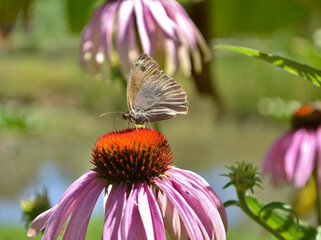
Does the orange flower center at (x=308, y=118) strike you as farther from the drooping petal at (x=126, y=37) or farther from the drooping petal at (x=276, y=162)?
the drooping petal at (x=126, y=37)

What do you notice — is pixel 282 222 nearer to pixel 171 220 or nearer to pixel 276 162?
pixel 171 220

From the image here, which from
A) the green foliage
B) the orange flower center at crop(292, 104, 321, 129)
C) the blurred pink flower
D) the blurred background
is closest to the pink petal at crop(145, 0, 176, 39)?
the blurred pink flower

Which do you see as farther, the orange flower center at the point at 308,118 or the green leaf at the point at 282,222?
the orange flower center at the point at 308,118

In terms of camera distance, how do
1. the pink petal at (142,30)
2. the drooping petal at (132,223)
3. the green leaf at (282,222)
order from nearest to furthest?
the drooping petal at (132,223)
the green leaf at (282,222)
the pink petal at (142,30)

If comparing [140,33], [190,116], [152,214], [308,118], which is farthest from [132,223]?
[190,116]

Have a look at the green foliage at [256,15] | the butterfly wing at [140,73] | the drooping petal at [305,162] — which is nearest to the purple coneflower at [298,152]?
the drooping petal at [305,162]

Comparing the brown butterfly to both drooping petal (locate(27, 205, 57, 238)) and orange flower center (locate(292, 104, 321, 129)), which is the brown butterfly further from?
orange flower center (locate(292, 104, 321, 129))

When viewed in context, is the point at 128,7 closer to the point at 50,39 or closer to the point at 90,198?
the point at 90,198
